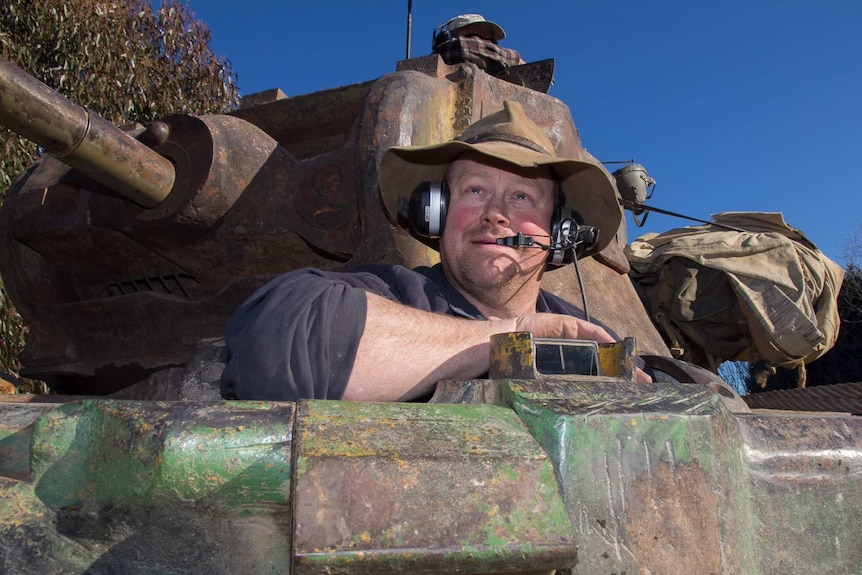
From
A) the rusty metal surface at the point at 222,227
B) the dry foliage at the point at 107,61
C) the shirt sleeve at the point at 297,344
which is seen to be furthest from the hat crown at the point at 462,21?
the dry foliage at the point at 107,61

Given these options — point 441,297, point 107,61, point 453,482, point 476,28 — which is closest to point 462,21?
point 476,28

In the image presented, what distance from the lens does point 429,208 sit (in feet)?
7.70

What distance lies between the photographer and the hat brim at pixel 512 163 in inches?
90.0

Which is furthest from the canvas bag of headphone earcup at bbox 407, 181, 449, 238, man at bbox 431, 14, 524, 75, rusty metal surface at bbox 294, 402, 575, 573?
rusty metal surface at bbox 294, 402, 575, 573

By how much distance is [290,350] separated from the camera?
1.56 m

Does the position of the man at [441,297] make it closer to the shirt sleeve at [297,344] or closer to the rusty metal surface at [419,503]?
the shirt sleeve at [297,344]

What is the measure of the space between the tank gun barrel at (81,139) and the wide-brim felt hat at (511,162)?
87 cm

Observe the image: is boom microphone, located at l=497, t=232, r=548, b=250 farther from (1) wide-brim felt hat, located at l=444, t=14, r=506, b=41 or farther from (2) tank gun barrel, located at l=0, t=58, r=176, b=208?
(1) wide-brim felt hat, located at l=444, t=14, r=506, b=41

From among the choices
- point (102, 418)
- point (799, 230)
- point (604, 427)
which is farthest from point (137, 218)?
point (799, 230)

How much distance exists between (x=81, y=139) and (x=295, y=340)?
144 cm

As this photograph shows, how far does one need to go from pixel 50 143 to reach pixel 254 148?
27.9 inches

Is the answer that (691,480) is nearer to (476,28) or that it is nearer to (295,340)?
(295,340)

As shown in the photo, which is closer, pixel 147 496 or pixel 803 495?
pixel 147 496

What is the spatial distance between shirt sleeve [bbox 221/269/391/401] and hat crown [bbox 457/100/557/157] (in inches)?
34.4
